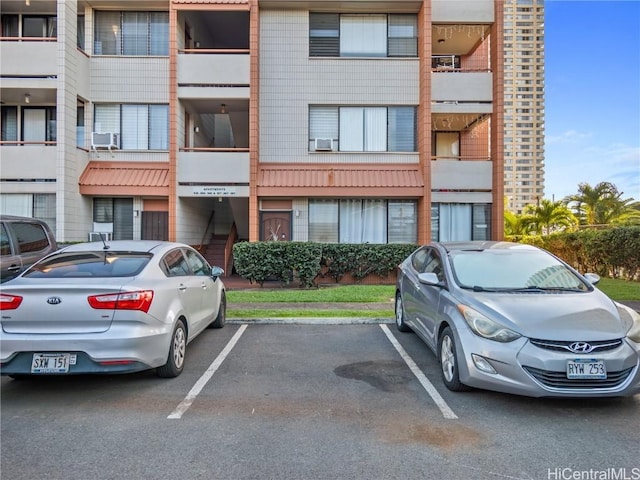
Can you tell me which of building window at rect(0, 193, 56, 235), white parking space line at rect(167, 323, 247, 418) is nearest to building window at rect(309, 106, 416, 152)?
building window at rect(0, 193, 56, 235)

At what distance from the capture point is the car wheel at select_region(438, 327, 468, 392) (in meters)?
4.58

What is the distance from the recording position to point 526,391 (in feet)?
13.1

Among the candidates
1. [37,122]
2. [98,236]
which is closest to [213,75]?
[37,122]

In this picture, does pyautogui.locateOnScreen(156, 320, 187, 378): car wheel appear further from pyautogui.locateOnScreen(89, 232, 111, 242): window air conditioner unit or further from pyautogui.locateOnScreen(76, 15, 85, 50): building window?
pyautogui.locateOnScreen(76, 15, 85, 50): building window

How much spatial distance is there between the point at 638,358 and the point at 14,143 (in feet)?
54.8

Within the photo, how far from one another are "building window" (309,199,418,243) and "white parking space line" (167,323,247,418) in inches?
332

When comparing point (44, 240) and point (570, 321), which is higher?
point (44, 240)

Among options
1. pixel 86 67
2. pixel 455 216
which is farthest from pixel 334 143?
pixel 86 67

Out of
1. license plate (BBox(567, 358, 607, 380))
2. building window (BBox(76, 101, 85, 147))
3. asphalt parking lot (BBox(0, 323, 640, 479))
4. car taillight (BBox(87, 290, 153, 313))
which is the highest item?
building window (BBox(76, 101, 85, 147))

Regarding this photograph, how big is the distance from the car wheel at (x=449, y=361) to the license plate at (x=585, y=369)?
105 cm

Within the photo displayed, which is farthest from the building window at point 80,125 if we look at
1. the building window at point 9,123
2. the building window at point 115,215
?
the building window at point 9,123

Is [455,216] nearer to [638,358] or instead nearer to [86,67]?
[638,358]

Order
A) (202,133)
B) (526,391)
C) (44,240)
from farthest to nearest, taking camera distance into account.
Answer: (202,133), (44,240), (526,391)

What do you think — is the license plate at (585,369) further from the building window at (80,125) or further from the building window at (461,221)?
the building window at (80,125)
